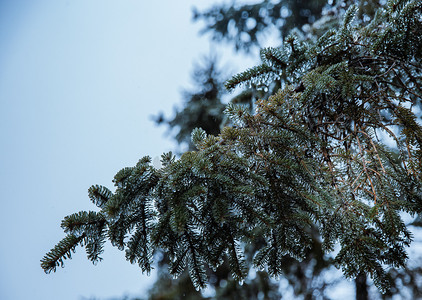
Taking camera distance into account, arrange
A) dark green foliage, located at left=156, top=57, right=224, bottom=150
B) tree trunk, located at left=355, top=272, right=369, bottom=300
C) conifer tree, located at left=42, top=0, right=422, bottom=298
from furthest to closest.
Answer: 1. dark green foliage, located at left=156, top=57, right=224, bottom=150
2. tree trunk, located at left=355, top=272, right=369, bottom=300
3. conifer tree, located at left=42, top=0, right=422, bottom=298

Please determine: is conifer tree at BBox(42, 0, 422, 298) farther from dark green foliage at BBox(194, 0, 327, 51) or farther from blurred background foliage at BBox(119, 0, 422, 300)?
dark green foliage at BBox(194, 0, 327, 51)

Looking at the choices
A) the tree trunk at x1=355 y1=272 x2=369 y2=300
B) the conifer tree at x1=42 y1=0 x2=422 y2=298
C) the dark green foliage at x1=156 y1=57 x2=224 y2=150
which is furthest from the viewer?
the dark green foliage at x1=156 y1=57 x2=224 y2=150

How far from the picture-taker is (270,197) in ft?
3.13

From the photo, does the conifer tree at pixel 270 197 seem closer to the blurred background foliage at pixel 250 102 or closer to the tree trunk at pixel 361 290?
the blurred background foliage at pixel 250 102

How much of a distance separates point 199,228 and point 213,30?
396cm

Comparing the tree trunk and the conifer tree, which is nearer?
the conifer tree

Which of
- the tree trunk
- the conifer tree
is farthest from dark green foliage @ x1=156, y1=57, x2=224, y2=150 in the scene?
the conifer tree

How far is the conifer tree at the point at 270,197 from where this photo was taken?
0.85 meters

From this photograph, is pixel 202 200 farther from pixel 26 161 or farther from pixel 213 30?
pixel 26 161

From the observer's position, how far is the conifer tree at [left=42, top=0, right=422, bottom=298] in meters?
0.85

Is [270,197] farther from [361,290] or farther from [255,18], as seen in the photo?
[255,18]

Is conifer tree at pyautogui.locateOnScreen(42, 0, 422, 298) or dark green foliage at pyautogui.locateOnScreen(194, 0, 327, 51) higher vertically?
dark green foliage at pyautogui.locateOnScreen(194, 0, 327, 51)

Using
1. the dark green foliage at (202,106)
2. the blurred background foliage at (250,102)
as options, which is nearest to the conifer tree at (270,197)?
the blurred background foliage at (250,102)

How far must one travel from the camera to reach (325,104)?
124cm
